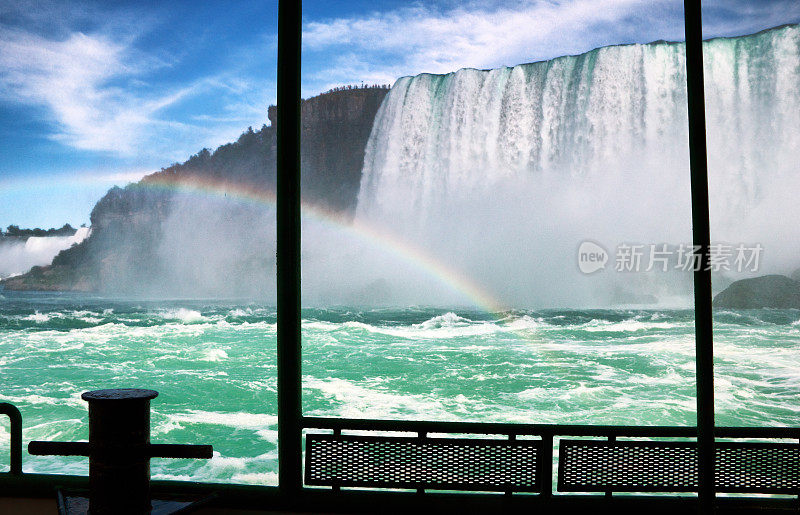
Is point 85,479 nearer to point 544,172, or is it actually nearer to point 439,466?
point 439,466

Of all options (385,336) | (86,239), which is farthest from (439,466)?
(86,239)

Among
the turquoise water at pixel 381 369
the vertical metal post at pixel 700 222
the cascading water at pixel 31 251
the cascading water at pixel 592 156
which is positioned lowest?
the turquoise water at pixel 381 369

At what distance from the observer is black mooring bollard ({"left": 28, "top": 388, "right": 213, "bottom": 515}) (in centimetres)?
99

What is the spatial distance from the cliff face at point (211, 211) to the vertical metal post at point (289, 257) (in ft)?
84.8

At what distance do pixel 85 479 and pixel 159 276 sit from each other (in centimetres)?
2887

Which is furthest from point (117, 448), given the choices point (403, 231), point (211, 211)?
point (211, 211)

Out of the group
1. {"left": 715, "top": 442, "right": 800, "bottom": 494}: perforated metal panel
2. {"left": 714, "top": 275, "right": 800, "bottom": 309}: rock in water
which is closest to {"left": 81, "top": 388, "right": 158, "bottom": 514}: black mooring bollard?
{"left": 715, "top": 442, "right": 800, "bottom": 494}: perforated metal panel

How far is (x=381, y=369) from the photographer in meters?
19.5

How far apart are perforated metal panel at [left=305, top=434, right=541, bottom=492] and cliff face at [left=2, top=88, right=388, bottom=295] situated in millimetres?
25913

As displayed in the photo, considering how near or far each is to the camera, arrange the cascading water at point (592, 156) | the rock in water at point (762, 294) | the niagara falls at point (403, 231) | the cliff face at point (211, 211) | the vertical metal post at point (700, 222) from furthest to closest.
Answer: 1. the cliff face at point (211, 211)
2. the rock in water at point (762, 294)
3. the cascading water at point (592, 156)
4. the niagara falls at point (403, 231)
5. the vertical metal post at point (700, 222)

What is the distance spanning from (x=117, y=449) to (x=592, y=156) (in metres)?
21.9

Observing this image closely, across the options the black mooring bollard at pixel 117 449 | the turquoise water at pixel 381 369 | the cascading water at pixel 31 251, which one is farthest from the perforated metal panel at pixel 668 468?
the cascading water at pixel 31 251

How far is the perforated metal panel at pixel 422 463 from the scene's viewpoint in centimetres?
138

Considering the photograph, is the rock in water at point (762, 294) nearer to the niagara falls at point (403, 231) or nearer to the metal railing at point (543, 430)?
the niagara falls at point (403, 231)
